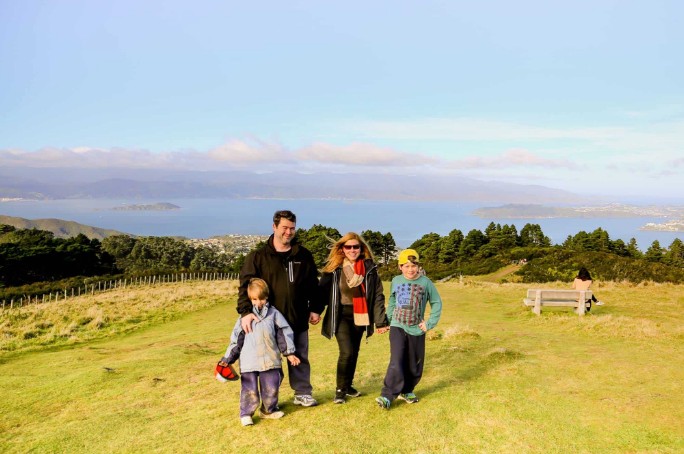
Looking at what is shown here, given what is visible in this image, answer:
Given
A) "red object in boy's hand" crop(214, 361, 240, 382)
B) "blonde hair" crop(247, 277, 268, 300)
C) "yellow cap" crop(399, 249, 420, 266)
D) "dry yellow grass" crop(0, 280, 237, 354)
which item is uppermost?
"yellow cap" crop(399, 249, 420, 266)

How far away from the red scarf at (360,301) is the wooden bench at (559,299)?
439 inches

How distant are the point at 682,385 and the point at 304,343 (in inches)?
225

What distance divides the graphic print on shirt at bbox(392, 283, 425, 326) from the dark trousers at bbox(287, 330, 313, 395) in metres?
1.23

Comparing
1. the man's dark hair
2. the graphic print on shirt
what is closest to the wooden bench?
the graphic print on shirt

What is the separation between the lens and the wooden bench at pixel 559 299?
48.4 ft

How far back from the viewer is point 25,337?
54.0ft

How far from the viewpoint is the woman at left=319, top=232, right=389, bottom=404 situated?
19.3 ft

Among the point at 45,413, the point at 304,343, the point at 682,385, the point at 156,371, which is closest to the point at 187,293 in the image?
the point at 156,371

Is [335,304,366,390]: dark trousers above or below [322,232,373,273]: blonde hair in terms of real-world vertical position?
below

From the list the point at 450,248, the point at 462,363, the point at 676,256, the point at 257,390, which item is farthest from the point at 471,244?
the point at 257,390

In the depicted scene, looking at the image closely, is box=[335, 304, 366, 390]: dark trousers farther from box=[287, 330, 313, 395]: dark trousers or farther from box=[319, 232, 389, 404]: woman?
box=[287, 330, 313, 395]: dark trousers

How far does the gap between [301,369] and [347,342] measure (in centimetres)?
71

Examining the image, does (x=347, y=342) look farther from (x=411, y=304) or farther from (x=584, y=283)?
(x=584, y=283)

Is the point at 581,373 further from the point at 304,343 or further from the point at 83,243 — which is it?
the point at 83,243
